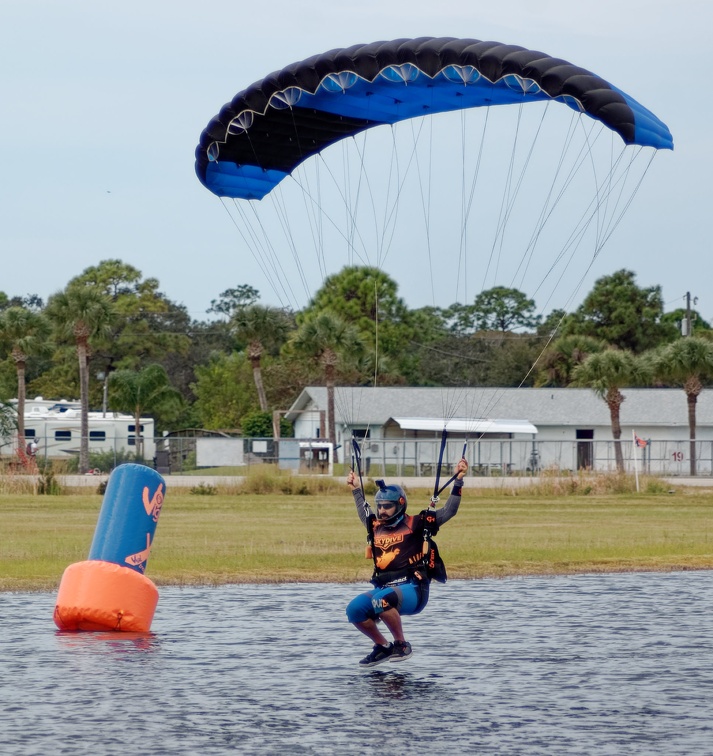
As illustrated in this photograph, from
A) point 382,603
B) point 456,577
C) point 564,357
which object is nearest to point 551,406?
point 564,357

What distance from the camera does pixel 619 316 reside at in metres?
96.1

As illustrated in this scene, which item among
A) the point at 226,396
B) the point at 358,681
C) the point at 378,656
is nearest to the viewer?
the point at 358,681

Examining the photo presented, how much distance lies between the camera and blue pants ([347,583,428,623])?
13250 mm

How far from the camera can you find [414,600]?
44.1 feet

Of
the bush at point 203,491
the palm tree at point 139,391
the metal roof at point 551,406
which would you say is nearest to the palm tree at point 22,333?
the palm tree at point 139,391

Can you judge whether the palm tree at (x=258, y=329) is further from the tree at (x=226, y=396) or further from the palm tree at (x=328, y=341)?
the tree at (x=226, y=396)

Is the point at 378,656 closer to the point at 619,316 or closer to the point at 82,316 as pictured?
the point at 82,316

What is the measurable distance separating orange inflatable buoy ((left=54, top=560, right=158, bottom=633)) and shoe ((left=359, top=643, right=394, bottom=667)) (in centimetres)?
339

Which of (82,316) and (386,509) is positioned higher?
(82,316)

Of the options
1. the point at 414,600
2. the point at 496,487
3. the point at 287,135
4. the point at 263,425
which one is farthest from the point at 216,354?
the point at 414,600

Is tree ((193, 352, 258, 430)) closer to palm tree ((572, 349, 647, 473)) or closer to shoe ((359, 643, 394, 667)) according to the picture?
palm tree ((572, 349, 647, 473))

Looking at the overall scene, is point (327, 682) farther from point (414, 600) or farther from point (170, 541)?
point (170, 541)

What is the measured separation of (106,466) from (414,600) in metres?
54.0

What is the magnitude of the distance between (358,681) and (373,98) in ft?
34.1
